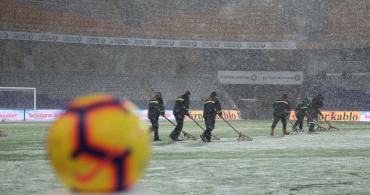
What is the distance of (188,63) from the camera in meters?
44.1

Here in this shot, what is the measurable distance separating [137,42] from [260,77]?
37.6 ft

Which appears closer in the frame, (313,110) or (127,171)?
(127,171)

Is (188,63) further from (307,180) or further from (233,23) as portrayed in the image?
(307,180)

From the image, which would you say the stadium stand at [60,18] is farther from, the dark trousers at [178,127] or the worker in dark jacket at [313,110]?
the dark trousers at [178,127]

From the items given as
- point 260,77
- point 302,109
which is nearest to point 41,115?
point 302,109

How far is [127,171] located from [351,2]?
4669cm

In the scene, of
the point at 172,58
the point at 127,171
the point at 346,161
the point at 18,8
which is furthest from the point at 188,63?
the point at 127,171

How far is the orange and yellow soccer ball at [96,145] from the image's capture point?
1.61 meters

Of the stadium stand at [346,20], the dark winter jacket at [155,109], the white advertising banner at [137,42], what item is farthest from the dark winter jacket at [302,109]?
the stadium stand at [346,20]

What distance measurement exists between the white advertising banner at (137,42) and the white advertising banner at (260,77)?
2421 millimetres

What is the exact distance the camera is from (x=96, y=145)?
5.30 feet

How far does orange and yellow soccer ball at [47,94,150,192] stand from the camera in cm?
161

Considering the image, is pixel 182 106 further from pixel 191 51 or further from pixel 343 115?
pixel 191 51

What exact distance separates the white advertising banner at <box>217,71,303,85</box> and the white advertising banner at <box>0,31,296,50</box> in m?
2.42
